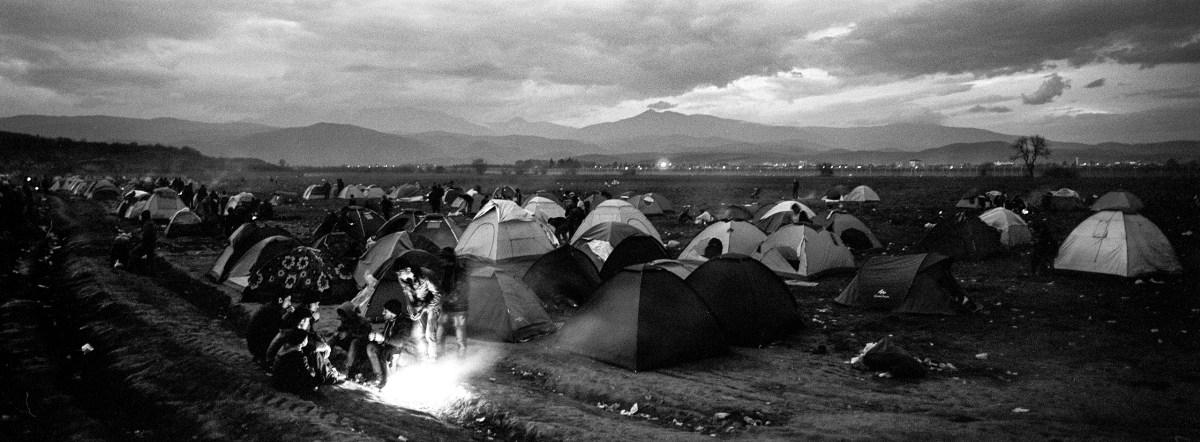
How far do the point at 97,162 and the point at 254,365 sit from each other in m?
126

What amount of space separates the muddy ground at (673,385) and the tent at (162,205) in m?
17.7

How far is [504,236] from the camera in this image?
16.2 meters

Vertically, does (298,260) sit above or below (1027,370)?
above

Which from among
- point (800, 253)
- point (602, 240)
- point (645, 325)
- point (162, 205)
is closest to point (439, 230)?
point (602, 240)

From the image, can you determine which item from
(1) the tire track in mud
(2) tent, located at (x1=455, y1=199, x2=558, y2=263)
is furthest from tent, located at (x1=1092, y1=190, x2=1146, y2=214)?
(1) the tire track in mud

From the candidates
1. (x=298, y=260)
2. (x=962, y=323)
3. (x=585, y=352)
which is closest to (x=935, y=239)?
(x=962, y=323)

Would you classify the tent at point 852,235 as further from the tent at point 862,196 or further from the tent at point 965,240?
the tent at point 862,196

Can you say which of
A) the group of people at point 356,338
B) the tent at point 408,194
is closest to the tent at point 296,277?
the group of people at point 356,338

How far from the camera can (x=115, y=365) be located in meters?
9.07

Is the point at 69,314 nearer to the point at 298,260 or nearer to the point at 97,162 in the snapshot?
the point at 298,260

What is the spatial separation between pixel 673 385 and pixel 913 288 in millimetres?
6186

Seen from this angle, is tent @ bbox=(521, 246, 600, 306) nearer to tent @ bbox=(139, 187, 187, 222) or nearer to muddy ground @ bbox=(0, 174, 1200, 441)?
muddy ground @ bbox=(0, 174, 1200, 441)

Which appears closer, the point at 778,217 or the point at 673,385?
the point at 673,385

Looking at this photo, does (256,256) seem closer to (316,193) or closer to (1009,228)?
(1009,228)
